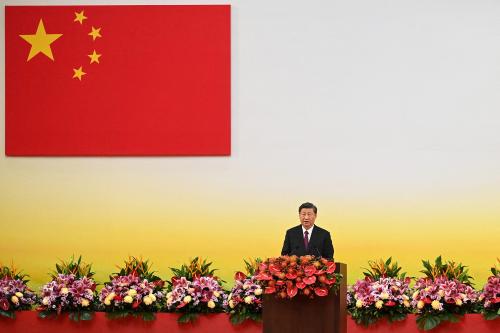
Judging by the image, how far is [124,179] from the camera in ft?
29.5

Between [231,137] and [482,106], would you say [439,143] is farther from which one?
[231,137]

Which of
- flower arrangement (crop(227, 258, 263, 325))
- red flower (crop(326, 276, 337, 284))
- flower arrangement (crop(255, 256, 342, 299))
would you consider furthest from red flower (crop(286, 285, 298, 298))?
flower arrangement (crop(227, 258, 263, 325))

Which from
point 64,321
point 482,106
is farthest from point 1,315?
point 482,106

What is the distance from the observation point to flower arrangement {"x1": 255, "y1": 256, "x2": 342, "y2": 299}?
606 centimetres

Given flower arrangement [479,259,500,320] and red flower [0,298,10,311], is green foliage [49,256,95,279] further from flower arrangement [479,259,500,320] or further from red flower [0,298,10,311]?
flower arrangement [479,259,500,320]

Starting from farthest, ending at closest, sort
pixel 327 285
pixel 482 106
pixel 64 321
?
1. pixel 482 106
2. pixel 64 321
3. pixel 327 285

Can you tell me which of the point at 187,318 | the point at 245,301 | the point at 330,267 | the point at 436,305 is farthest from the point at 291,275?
the point at 187,318

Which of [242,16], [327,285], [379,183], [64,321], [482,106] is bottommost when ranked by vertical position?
[64,321]

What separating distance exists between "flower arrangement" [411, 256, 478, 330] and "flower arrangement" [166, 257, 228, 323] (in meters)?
1.82

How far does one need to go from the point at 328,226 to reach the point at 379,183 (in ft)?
2.32

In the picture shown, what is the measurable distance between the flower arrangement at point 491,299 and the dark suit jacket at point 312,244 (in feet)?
4.80

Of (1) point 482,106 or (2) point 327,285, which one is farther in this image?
(1) point 482,106

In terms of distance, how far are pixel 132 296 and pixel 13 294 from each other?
125cm

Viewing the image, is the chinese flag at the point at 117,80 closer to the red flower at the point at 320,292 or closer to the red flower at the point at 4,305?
the red flower at the point at 4,305
